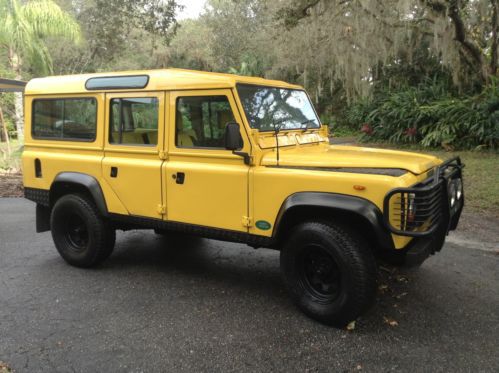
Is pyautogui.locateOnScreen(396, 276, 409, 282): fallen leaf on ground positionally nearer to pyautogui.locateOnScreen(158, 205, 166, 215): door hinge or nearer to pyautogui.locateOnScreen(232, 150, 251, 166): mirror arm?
pyautogui.locateOnScreen(232, 150, 251, 166): mirror arm

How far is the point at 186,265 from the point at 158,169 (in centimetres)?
133

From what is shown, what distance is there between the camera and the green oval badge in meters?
3.62

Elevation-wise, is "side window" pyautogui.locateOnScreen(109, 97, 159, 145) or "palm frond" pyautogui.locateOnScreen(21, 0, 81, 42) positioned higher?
"palm frond" pyautogui.locateOnScreen(21, 0, 81, 42)

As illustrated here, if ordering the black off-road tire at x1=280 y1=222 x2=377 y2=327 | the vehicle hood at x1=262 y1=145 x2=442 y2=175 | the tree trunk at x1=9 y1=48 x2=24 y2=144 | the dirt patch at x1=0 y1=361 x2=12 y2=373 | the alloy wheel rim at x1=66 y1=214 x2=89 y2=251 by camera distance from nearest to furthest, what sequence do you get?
the dirt patch at x1=0 y1=361 x2=12 y2=373 < the black off-road tire at x1=280 y1=222 x2=377 y2=327 < the vehicle hood at x1=262 y1=145 x2=442 y2=175 < the alloy wheel rim at x1=66 y1=214 x2=89 y2=251 < the tree trunk at x1=9 y1=48 x2=24 y2=144

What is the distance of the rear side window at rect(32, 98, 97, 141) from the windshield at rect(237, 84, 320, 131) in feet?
5.83

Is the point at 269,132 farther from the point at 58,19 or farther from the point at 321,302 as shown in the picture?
the point at 58,19

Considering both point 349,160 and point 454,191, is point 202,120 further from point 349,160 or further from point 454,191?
point 454,191

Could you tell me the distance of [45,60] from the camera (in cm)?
1655

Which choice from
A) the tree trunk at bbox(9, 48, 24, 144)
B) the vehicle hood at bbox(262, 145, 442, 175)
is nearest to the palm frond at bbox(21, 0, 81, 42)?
the tree trunk at bbox(9, 48, 24, 144)

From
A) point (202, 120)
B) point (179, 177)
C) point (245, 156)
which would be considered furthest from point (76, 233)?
point (245, 156)

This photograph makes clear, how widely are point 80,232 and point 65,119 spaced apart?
1.29 meters

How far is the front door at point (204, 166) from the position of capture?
12.3 ft

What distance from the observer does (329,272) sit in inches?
139

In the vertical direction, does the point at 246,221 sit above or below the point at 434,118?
below
